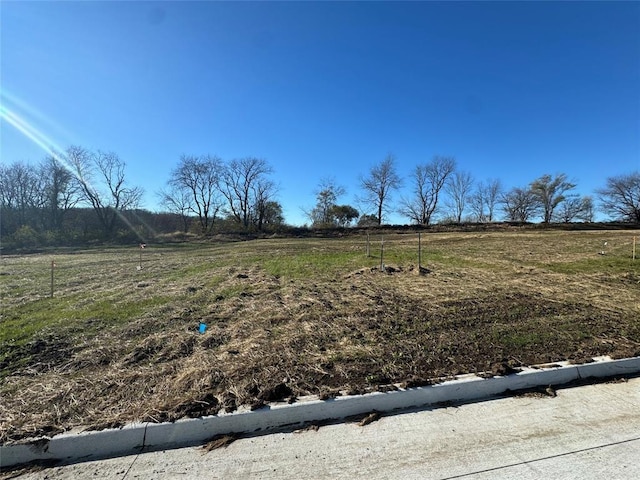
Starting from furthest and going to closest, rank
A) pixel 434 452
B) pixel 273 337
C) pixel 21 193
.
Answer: pixel 21 193 → pixel 273 337 → pixel 434 452

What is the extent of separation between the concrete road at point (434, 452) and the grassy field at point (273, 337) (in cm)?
38

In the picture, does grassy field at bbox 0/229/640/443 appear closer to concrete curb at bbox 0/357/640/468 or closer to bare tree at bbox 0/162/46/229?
concrete curb at bbox 0/357/640/468

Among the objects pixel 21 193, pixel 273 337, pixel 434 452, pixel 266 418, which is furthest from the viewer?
pixel 21 193

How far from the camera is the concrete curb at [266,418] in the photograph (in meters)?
2.25

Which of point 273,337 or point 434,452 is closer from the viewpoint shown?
point 434,452

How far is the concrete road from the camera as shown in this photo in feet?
6.51

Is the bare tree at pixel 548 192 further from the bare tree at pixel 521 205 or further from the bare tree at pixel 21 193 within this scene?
the bare tree at pixel 21 193

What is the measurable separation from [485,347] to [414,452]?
209 cm

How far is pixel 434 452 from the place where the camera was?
2154 mm

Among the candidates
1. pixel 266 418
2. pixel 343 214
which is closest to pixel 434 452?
pixel 266 418

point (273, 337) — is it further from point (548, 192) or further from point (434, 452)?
point (548, 192)

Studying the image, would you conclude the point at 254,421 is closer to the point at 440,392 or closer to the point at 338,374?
the point at 338,374

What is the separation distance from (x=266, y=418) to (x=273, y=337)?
1.74 metres

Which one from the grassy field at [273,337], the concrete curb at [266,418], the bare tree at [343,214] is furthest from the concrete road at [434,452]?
the bare tree at [343,214]
